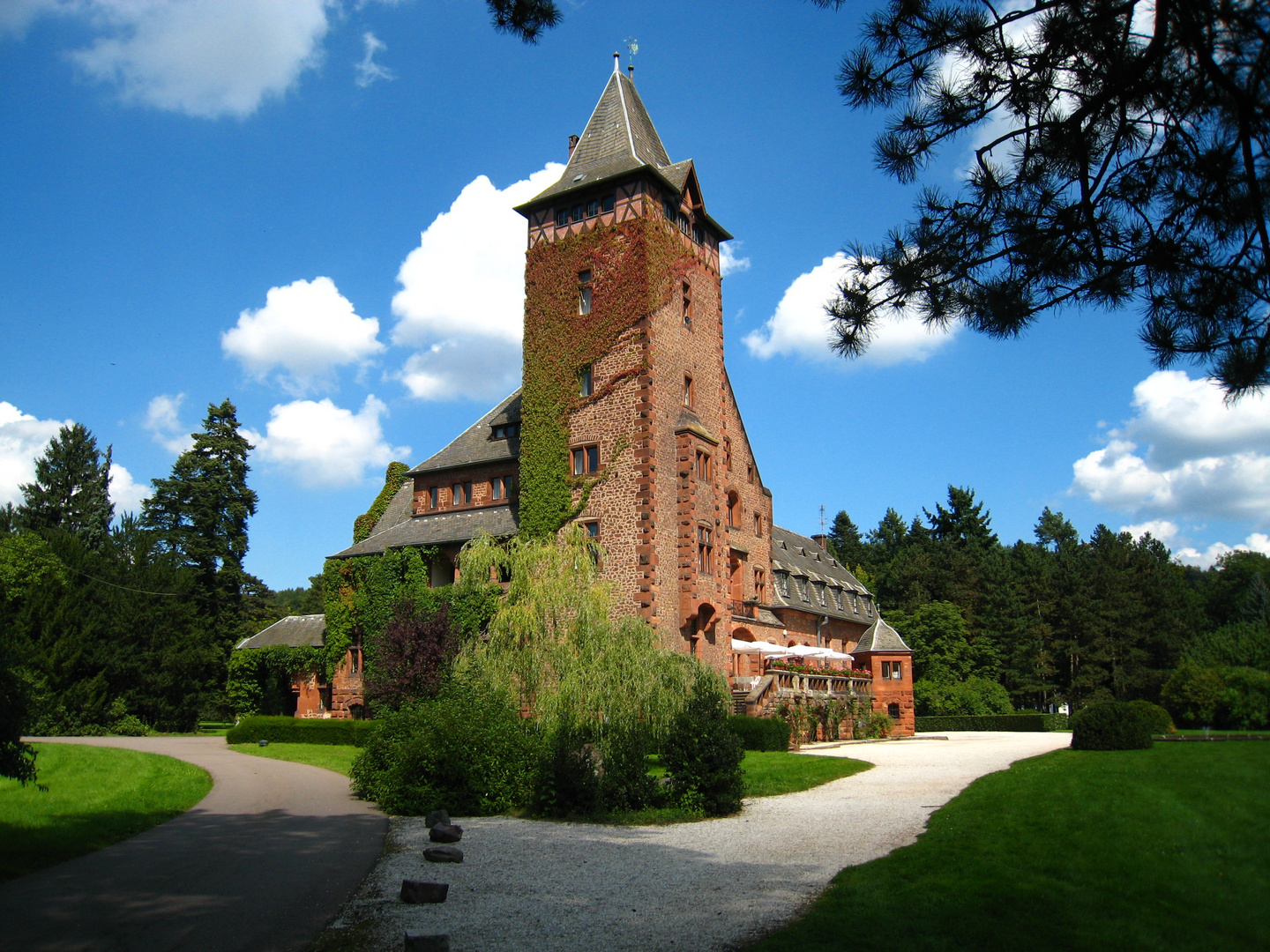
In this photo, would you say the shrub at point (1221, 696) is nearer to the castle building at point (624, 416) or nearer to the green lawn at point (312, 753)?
the green lawn at point (312, 753)

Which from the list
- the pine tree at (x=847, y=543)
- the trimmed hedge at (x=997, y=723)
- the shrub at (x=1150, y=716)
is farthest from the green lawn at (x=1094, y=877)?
the pine tree at (x=847, y=543)

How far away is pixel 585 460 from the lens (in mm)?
33594

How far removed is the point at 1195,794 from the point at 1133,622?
136 feet

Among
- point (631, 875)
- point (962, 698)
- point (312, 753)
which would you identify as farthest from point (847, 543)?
point (631, 875)

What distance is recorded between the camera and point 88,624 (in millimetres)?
42000

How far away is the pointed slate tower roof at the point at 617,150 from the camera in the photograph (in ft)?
115

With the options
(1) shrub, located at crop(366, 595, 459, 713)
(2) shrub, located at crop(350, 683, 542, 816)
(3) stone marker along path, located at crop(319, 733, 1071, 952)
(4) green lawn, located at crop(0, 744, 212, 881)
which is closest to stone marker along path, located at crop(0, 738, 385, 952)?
(4) green lawn, located at crop(0, 744, 212, 881)

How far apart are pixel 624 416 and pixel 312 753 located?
1551 cm

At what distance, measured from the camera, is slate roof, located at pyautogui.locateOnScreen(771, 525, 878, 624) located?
47562mm

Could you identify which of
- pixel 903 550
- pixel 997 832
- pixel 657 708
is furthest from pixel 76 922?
pixel 903 550

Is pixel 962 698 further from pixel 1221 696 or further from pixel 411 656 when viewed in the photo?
pixel 1221 696

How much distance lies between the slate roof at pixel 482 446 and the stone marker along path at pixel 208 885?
876 inches

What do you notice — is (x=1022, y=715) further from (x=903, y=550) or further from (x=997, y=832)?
(x=997, y=832)

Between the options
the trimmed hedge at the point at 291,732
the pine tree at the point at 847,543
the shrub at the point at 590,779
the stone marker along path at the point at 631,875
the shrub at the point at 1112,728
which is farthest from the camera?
the pine tree at the point at 847,543
